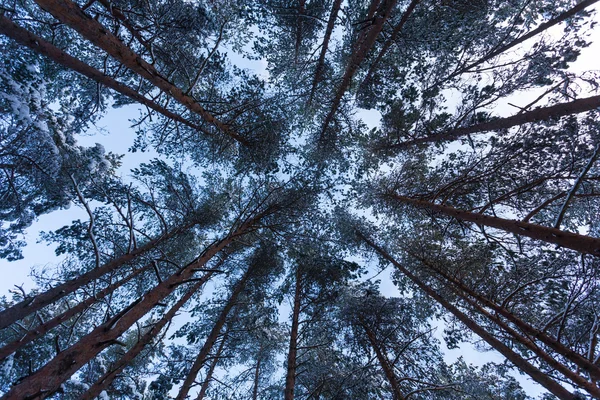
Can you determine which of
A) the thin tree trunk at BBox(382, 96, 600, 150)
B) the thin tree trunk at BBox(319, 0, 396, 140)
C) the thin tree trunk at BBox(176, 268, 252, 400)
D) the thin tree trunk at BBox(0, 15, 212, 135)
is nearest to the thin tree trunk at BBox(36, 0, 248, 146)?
the thin tree trunk at BBox(0, 15, 212, 135)

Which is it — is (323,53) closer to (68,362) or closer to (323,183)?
(323,183)

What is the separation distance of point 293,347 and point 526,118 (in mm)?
7795

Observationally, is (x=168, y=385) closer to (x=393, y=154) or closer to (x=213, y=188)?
(x=213, y=188)

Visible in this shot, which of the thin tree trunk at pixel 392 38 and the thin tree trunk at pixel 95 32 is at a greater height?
the thin tree trunk at pixel 392 38

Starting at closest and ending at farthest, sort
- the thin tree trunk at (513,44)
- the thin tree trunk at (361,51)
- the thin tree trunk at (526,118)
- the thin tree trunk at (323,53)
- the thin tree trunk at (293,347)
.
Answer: the thin tree trunk at (526,118) < the thin tree trunk at (361,51) < the thin tree trunk at (293,347) < the thin tree trunk at (513,44) < the thin tree trunk at (323,53)

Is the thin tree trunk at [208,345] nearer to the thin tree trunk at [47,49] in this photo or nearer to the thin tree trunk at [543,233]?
the thin tree trunk at [47,49]

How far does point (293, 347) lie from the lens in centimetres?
683

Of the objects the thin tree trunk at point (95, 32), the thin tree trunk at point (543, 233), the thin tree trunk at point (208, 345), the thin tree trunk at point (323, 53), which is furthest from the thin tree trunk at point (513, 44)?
the thin tree trunk at point (208, 345)

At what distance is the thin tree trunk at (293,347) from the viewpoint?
6.04 metres

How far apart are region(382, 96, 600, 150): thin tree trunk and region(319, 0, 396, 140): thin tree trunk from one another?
2.83m

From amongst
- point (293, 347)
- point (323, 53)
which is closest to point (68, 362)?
point (293, 347)

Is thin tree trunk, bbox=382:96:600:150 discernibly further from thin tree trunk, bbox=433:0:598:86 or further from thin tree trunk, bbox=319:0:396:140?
thin tree trunk, bbox=319:0:396:140

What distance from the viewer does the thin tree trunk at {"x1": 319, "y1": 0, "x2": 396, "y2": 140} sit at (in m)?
5.28

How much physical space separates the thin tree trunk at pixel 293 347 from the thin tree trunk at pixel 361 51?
572cm
